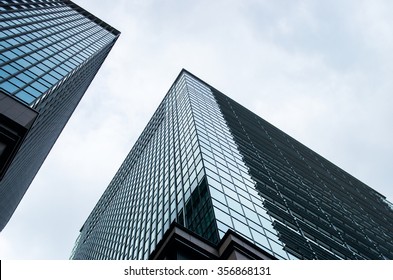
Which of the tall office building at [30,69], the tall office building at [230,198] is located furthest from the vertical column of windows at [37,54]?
the tall office building at [230,198]

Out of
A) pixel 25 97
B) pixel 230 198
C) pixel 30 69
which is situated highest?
pixel 30 69

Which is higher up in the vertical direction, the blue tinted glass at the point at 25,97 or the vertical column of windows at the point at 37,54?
the vertical column of windows at the point at 37,54

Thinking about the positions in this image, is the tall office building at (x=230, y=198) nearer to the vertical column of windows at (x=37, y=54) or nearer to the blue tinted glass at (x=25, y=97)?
the blue tinted glass at (x=25, y=97)

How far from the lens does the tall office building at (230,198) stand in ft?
93.3

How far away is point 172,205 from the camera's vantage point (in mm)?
37719

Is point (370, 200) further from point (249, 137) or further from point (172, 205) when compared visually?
point (172, 205)

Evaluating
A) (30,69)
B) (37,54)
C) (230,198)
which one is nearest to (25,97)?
(30,69)

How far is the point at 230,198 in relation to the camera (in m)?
32.0

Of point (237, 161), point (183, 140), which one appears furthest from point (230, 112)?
point (237, 161)

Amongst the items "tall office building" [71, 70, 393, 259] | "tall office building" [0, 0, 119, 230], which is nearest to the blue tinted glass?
"tall office building" [0, 0, 119, 230]

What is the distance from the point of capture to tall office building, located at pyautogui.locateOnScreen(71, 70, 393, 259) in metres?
28.4

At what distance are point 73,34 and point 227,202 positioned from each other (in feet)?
169

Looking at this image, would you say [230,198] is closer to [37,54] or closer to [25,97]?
[25,97]

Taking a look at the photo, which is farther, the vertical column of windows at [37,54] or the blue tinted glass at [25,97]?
the vertical column of windows at [37,54]
